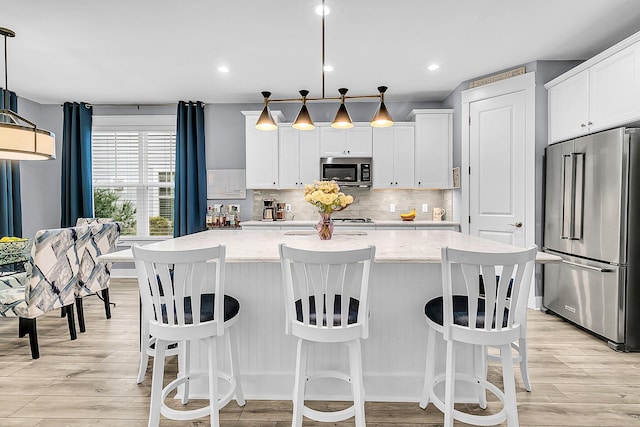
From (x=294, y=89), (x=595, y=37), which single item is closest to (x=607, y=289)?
(x=595, y=37)

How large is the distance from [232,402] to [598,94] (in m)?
3.75

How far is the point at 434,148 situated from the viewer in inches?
197

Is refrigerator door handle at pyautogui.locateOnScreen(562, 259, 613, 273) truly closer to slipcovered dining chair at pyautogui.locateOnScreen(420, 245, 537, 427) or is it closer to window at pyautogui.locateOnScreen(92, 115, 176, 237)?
slipcovered dining chair at pyautogui.locateOnScreen(420, 245, 537, 427)

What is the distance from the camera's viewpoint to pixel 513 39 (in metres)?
3.41

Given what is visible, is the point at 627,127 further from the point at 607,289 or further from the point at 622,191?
the point at 607,289

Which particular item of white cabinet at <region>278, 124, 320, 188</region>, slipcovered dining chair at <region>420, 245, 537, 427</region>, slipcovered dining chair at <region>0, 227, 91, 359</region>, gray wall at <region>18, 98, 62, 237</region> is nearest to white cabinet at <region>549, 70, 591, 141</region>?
slipcovered dining chair at <region>420, 245, 537, 427</region>

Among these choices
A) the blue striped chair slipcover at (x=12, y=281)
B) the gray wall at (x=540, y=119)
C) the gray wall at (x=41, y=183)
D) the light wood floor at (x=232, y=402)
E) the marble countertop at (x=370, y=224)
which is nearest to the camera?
the light wood floor at (x=232, y=402)

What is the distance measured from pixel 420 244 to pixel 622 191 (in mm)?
1759

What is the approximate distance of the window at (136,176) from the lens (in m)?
5.61

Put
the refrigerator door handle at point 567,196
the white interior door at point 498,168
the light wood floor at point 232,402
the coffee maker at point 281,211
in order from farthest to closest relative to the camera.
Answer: the coffee maker at point 281,211 < the white interior door at point 498,168 < the refrigerator door handle at point 567,196 < the light wood floor at point 232,402

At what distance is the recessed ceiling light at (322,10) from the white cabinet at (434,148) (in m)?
2.39

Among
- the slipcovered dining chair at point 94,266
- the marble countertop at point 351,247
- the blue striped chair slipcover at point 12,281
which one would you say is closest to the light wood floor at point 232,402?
the slipcovered dining chair at point 94,266

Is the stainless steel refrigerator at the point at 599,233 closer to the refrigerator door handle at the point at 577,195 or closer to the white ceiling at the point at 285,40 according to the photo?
the refrigerator door handle at the point at 577,195

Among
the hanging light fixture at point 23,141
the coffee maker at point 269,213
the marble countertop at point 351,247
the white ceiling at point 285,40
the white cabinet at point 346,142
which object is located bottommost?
the marble countertop at point 351,247
